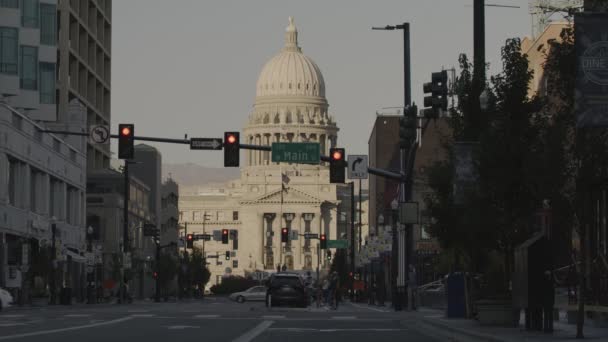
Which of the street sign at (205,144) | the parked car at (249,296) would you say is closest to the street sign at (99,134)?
the street sign at (205,144)

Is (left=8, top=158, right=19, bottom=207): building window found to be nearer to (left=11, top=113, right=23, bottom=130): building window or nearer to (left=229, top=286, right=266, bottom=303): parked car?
(left=11, top=113, right=23, bottom=130): building window

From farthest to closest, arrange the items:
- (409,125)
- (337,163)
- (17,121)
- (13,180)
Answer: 1. (13,180)
2. (17,121)
3. (337,163)
4. (409,125)

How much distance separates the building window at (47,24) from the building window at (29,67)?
170 inches

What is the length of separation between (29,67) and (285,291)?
25.9 m

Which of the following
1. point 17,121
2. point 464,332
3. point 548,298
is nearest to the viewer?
point 548,298

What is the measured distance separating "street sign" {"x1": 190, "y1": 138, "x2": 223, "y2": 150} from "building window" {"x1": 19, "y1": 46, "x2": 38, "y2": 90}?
37354 millimetres

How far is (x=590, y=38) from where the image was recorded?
22.3 m

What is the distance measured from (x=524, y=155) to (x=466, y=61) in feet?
16.4

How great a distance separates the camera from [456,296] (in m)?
41.2

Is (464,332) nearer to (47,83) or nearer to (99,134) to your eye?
(99,134)

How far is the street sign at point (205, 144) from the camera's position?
49094 millimetres

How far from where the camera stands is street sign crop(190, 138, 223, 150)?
49.1 meters

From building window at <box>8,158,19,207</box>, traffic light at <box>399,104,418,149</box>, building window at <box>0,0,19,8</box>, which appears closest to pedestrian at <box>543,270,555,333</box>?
traffic light at <box>399,104,418,149</box>

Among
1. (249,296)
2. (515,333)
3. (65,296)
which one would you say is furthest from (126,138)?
(249,296)
